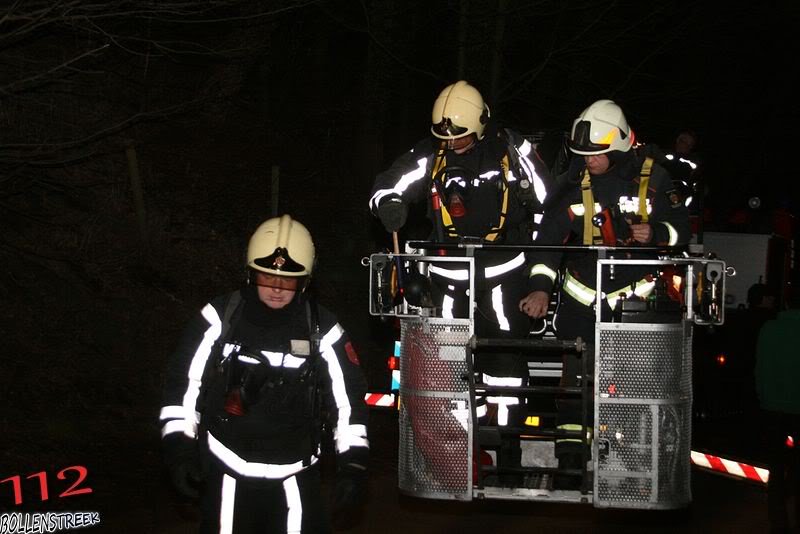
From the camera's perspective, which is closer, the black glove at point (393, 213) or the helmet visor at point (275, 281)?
the helmet visor at point (275, 281)

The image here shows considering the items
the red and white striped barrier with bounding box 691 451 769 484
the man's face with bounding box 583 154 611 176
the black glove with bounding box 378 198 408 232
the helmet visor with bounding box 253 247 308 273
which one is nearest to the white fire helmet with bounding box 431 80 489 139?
the black glove with bounding box 378 198 408 232

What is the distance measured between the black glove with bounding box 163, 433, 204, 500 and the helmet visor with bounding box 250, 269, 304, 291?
2.71 feet

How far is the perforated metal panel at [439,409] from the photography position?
620cm

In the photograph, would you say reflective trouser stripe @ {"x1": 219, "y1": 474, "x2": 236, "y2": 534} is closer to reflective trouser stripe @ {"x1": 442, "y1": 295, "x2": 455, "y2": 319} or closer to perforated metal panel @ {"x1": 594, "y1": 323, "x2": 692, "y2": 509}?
perforated metal panel @ {"x1": 594, "y1": 323, "x2": 692, "y2": 509}

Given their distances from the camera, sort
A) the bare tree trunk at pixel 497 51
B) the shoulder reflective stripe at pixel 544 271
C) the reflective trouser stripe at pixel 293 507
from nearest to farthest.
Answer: the reflective trouser stripe at pixel 293 507 → the shoulder reflective stripe at pixel 544 271 → the bare tree trunk at pixel 497 51

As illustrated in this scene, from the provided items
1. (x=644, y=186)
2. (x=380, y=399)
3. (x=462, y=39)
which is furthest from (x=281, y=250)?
(x=462, y=39)

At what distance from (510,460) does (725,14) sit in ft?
38.7

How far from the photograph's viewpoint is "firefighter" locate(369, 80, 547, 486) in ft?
22.8

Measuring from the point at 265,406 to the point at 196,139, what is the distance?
1383cm

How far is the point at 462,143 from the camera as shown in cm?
700

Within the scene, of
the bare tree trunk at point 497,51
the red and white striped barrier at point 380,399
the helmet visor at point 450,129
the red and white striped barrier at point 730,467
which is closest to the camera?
the helmet visor at point 450,129

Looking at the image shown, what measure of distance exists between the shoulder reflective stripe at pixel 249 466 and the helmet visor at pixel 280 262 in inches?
34.3

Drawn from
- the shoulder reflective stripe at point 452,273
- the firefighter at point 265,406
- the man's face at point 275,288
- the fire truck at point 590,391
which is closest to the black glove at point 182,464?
the firefighter at point 265,406

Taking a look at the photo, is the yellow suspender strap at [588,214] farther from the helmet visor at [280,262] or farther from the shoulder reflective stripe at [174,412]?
the shoulder reflective stripe at [174,412]
